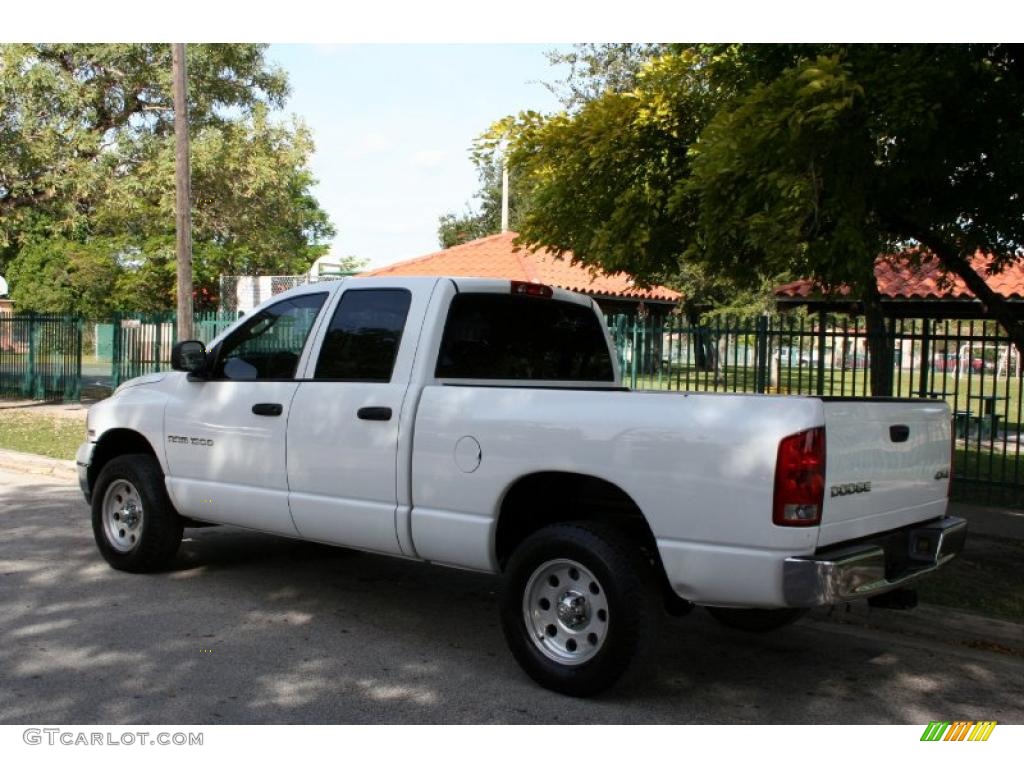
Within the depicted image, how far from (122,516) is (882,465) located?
5078 mm

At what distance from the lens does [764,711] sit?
15.3 ft

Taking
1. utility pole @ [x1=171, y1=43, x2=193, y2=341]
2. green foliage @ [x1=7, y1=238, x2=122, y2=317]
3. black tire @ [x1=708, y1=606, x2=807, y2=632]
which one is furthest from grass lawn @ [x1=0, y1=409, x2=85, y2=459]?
green foliage @ [x1=7, y1=238, x2=122, y2=317]

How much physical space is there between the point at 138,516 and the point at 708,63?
6.09 m

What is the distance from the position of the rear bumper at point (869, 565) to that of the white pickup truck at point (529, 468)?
11 millimetres

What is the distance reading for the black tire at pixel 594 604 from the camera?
4488 mm

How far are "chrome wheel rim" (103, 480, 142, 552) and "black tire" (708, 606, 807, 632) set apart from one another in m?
3.95

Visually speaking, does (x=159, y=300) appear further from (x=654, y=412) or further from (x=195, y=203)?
(x=654, y=412)

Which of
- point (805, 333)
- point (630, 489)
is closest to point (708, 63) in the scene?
point (805, 333)

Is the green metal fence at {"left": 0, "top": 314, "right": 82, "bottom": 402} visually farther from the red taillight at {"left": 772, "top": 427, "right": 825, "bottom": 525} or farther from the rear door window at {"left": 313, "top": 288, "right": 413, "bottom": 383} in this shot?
the red taillight at {"left": 772, "top": 427, "right": 825, "bottom": 525}

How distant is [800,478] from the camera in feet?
13.4

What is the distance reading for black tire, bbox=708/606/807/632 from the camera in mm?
5672

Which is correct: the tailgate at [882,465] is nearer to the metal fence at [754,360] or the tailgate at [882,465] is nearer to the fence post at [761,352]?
the metal fence at [754,360]

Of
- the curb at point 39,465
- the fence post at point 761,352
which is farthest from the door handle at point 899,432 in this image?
the curb at point 39,465
